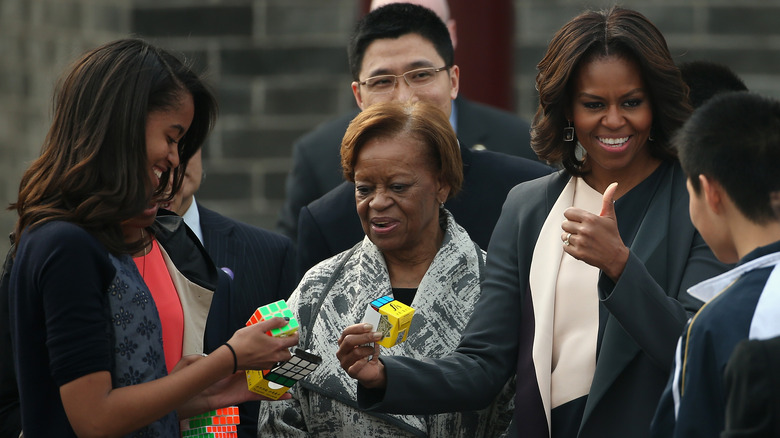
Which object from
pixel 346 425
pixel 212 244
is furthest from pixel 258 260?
pixel 346 425

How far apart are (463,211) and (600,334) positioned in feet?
3.01

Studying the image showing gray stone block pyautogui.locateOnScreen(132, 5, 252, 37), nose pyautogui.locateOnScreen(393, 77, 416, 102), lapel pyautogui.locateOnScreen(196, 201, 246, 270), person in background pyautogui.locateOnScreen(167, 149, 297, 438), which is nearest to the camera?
person in background pyautogui.locateOnScreen(167, 149, 297, 438)

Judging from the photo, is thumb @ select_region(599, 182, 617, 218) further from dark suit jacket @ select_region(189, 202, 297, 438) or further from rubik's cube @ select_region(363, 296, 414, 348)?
dark suit jacket @ select_region(189, 202, 297, 438)

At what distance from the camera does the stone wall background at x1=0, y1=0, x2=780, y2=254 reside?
6730mm

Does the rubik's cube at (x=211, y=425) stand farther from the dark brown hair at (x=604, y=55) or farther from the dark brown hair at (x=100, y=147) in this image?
the dark brown hair at (x=604, y=55)

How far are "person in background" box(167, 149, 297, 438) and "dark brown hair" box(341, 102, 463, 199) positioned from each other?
474mm

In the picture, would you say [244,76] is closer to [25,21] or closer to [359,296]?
[25,21]

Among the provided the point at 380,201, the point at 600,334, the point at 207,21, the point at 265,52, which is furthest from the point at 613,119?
the point at 207,21

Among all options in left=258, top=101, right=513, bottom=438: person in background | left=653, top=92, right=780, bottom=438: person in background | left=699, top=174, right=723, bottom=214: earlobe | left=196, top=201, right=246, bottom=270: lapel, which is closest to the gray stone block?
left=196, top=201, right=246, bottom=270: lapel

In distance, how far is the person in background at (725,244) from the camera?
7.82 ft

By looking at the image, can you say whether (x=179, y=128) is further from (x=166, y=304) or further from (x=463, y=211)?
(x=463, y=211)

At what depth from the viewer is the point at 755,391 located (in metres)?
2.22

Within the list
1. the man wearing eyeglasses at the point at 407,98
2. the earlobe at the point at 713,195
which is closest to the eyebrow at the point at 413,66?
the man wearing eyeglasses at the point at 407,98

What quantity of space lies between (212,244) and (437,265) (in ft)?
2.61
